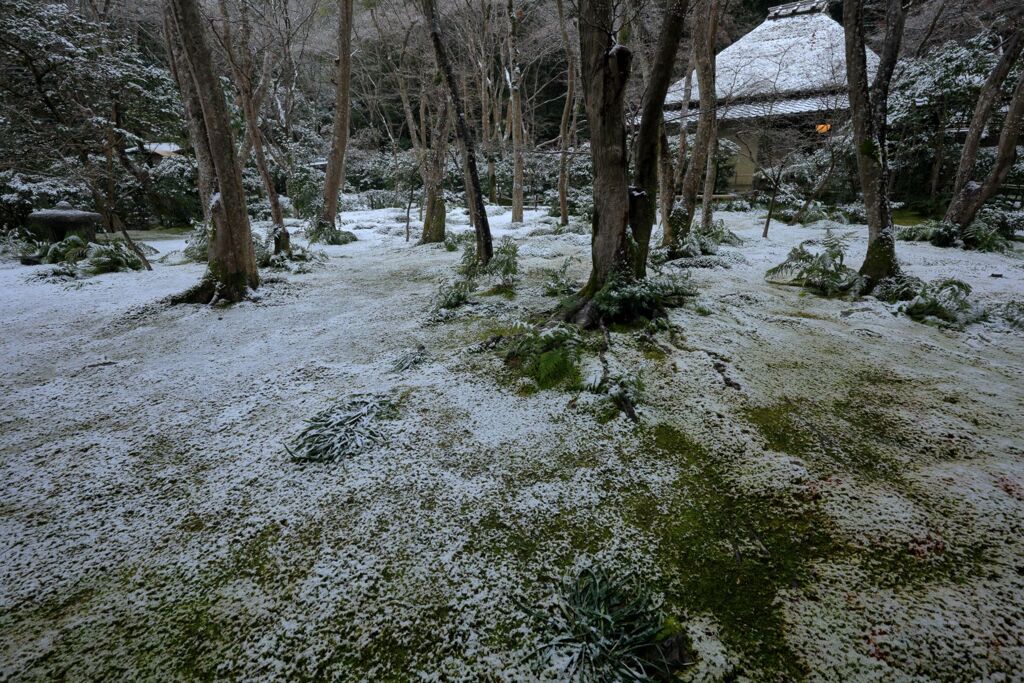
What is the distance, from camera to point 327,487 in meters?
1.88

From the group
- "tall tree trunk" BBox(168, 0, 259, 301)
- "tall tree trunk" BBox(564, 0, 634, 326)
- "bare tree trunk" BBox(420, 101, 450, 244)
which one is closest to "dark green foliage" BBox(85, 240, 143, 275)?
"tall tree trunk" BBox(168, 0, 259, 301)

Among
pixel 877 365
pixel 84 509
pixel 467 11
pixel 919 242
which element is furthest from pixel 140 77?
pixel 919 242

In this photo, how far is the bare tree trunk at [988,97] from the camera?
21.5ft

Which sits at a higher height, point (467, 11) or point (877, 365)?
point (467, 11)

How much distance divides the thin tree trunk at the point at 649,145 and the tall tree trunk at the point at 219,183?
4.10 meters

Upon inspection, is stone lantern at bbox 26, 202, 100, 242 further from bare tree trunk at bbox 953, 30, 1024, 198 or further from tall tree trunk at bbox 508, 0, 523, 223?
bare tree trunk at bbox 953, 30, 1024, 198

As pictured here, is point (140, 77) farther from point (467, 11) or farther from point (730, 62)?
point (730, 62)

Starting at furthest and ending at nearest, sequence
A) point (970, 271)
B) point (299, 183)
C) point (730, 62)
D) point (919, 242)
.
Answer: point (730, 62)
point (299, 183)
point (919, 242)
point (970, 271)

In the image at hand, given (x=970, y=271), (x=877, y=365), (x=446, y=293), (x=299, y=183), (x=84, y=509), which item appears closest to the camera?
(x=84, y=509)

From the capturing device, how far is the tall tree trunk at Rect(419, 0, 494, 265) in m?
4.98

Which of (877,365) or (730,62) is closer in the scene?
(877,365)

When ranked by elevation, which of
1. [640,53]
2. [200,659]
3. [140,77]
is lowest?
[200,659]

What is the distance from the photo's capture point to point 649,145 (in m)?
3.48

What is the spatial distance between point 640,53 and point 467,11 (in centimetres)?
829
